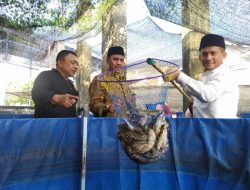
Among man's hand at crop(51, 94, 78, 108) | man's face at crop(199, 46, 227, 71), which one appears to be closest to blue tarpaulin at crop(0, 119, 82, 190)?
man's hand at crop(51, 94, 78, 108)

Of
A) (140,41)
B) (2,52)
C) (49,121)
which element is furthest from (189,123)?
(2,52)

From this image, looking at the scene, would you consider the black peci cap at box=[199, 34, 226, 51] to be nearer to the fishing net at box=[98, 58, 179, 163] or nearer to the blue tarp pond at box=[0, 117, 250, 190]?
the fishing net at box=[98, 58, 179, 163]

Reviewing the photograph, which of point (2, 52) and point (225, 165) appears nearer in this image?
point (225, 165)

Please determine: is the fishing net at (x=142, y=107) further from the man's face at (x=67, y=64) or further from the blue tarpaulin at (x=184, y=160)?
the man's face at (x=67, y=64)

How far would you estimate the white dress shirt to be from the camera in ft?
9.45

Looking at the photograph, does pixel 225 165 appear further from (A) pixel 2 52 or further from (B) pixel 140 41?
(A) pixel 2 52

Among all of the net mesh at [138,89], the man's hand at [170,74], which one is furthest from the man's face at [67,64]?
the man's hand at [170,74]

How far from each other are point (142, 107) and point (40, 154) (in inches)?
45.4

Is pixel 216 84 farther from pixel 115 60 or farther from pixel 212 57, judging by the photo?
pixel 115 60

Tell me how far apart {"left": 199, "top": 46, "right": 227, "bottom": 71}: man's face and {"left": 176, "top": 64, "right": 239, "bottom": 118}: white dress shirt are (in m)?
0.04

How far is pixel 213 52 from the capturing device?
332 centimetres

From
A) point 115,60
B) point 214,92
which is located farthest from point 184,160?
point 115,60

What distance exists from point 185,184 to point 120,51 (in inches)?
71.7

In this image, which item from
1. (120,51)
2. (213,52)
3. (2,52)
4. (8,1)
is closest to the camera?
(213,52)
